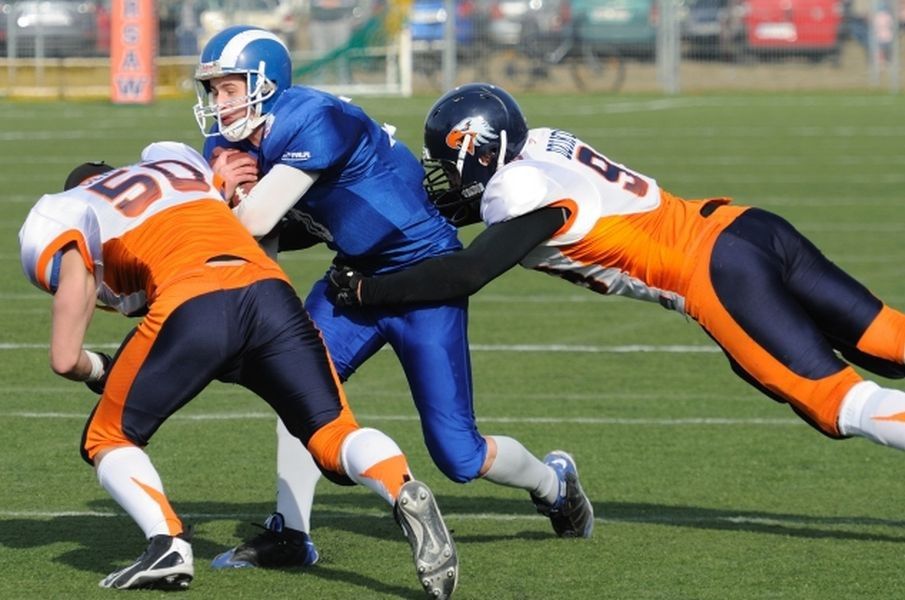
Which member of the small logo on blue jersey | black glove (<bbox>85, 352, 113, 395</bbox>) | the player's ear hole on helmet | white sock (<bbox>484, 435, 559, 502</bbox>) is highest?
the small logo on blue jersey

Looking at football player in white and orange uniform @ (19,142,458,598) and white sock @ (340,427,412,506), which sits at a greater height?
football player in white and orange uniform @ (19,142,458,598)

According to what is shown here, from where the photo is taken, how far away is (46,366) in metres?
8.20

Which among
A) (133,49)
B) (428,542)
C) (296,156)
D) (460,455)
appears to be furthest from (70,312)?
(133,49)

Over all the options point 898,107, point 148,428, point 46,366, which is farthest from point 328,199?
point 898,107

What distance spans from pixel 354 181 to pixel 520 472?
99 cm

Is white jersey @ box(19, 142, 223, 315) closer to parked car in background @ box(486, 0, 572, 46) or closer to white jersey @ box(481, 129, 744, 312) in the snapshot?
white jersey @ box(481, 129, 744, 312)

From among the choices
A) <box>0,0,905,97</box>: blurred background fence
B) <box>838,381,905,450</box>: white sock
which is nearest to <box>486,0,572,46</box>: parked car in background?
<box>0,0,905,97</box>: blurred background fence

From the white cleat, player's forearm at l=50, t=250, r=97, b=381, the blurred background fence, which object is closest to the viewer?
the white cleat

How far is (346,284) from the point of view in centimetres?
504

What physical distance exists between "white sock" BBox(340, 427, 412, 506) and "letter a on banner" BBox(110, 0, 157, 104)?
1807cm

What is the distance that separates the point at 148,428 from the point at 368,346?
0.86 m

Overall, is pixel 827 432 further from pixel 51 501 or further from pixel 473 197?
pixel 51 501

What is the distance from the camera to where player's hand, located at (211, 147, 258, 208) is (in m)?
5.08

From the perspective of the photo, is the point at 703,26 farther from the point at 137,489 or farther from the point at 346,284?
the point at 137,489
